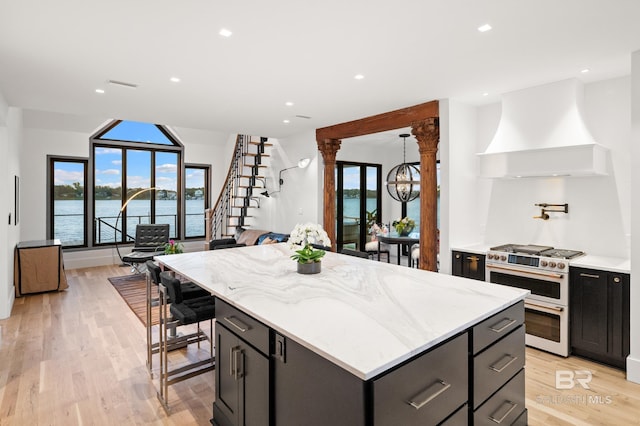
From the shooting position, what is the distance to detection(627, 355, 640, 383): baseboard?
2.86m

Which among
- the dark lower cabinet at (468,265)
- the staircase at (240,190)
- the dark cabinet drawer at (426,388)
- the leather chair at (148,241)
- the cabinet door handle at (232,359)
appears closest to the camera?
the dark cabinet drawer at (426,388)

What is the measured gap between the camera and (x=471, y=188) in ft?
14.5

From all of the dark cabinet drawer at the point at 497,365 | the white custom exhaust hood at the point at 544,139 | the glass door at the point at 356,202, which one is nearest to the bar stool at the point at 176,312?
the dark cabinet drawer at the point at 497,365

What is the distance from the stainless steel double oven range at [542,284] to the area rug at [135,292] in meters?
3.92

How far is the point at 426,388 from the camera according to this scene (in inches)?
57.2

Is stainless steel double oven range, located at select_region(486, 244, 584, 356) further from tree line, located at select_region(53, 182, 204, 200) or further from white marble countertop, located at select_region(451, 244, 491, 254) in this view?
tree line, located at select_region(53, 182, 204, 200)

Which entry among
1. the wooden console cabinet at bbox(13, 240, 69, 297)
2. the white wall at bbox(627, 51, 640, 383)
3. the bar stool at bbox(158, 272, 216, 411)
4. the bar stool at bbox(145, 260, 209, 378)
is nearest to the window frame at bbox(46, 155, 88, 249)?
the wooden console cabinet at bbox(13, 240, 69, 297)

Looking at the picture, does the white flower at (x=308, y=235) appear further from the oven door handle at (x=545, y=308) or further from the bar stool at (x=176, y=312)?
the oven door handle at (x=545, y=308)

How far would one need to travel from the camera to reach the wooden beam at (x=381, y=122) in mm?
4324

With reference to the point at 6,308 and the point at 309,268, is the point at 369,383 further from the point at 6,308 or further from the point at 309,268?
the point at 6,308

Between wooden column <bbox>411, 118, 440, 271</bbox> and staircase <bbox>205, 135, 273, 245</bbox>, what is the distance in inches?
A: 152

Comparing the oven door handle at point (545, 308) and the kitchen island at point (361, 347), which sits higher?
the kitchen island at point (361, 347)

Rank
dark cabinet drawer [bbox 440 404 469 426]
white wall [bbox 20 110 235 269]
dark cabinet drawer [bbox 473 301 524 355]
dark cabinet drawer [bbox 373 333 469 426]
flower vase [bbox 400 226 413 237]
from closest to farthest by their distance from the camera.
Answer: dark cabinet drawer [bbox 373 333 469 426] < dark cabinet drawer [bbox 440 404 469 426] < dark cabinet drawer [bbox 473 301 524 355] < flower vase [bbox 400 226 413 237] < white wall [bbox 20 110 235 269]

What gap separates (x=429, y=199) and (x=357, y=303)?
2745 mm
